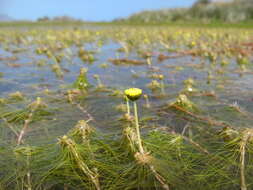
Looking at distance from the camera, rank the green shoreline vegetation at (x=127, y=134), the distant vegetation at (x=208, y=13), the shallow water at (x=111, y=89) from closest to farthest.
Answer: the green shoreline vegetation at (x=127, y=134) < the shallow water at (x=111, y=89) < the distant vegetation at (x=208, y=13)

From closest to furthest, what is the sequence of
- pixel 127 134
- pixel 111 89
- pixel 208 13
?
1. pixel 127 134
2. pixel 111 89
3. pixel 208 13

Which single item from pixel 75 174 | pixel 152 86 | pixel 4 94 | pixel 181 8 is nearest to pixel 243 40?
pixel 152 86

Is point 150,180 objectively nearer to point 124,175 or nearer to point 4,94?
point 124,175

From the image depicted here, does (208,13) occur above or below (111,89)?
above

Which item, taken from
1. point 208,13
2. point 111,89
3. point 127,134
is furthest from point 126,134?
point 208,13

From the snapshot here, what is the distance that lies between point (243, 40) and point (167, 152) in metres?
7.36

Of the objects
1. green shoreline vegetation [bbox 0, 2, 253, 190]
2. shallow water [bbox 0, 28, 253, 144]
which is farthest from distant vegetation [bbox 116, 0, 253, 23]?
green shoreline vegetation [bbox 0, 2, 253, 190]

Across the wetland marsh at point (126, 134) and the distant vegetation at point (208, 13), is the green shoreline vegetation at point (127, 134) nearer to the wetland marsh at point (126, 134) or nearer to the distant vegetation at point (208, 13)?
the wetland marsh at point (126, 134)

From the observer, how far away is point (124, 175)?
3.98ft

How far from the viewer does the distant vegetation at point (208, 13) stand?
67.5 ft

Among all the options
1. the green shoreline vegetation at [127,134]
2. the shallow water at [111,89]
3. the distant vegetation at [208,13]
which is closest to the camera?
the green shoreline vegetation at [127,134]

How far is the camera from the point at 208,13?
920 inches

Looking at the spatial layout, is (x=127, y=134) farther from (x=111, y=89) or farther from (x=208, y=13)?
(x=208, y=13)

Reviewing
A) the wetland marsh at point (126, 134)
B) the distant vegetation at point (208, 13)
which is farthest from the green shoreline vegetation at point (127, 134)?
the distant vegetation at point (208, 13)
